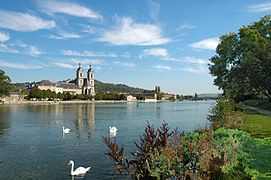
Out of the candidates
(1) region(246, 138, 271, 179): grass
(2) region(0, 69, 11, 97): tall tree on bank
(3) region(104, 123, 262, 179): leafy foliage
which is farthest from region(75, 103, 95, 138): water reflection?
(2) region(0, 69, 11, 97): tall tree on bank

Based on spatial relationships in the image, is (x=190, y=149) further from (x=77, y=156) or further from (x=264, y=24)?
(x=264, y=24)

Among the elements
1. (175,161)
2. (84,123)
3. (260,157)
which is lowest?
(84,123)

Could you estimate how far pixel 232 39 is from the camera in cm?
5022

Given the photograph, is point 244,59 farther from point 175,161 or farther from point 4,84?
point 4,84

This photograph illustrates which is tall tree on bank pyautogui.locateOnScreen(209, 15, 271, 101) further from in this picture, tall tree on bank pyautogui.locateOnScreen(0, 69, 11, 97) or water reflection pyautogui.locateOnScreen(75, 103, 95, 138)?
tall tree on bank pyautogui.locateOnScreen(0, 69, 11, 97)

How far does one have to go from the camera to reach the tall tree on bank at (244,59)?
38.3 m

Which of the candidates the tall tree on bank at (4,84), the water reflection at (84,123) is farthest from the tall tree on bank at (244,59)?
the tall tree on bank at (4,84)

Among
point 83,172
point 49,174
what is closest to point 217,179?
point 83,172

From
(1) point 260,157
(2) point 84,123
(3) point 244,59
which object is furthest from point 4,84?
(1) point 260,157

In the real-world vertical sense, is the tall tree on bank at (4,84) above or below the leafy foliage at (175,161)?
above

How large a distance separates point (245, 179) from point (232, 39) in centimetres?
4358

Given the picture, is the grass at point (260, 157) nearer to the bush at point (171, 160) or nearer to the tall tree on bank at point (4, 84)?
the bush at point (171, 160)

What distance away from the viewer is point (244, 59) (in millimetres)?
43125

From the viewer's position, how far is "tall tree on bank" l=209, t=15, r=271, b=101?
38.3 m
